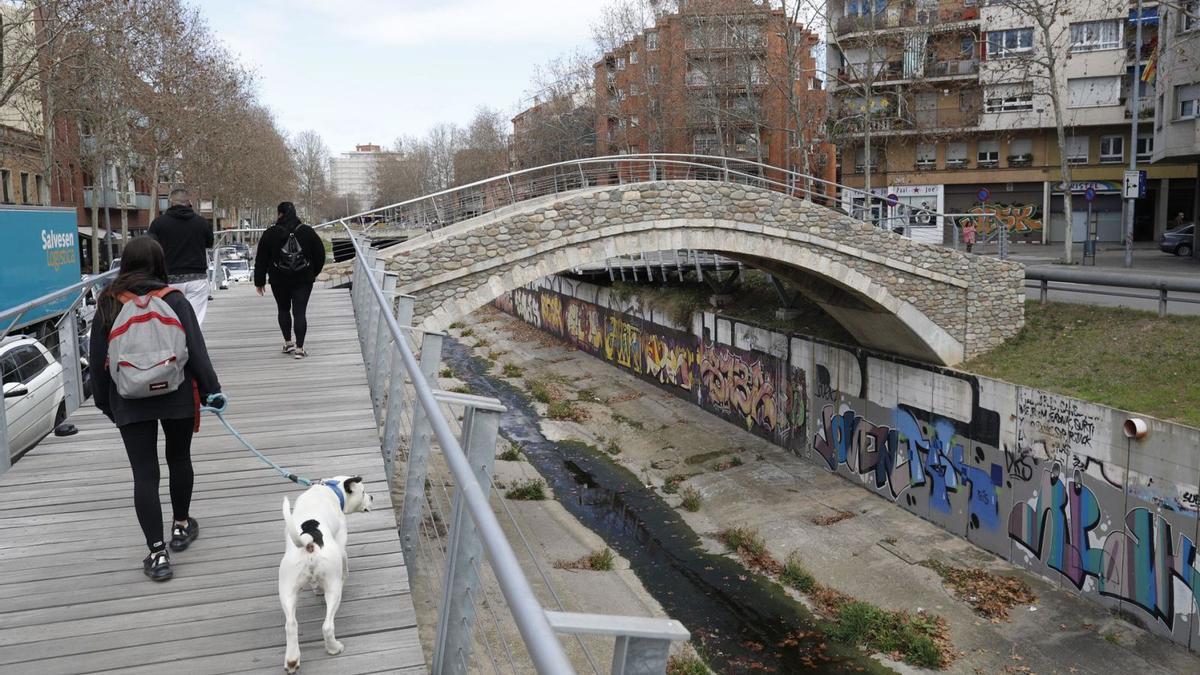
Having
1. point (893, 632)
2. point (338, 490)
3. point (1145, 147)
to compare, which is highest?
point (1145, 147)

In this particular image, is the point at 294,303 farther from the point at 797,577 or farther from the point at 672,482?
the point at 672,482

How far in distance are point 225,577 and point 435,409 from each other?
1.89 metres

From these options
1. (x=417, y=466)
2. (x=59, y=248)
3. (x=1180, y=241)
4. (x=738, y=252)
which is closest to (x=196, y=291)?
(x=417, y=466)

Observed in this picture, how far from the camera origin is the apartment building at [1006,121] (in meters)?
35.5

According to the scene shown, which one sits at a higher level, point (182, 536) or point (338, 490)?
point (338, 490)

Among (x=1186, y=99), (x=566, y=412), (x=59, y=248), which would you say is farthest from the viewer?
(x=1186, y=99)

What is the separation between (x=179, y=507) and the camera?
179 inches

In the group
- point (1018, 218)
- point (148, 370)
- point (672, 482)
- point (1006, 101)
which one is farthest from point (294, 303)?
point (1018, 218)

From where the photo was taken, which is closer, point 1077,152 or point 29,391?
point 29,391

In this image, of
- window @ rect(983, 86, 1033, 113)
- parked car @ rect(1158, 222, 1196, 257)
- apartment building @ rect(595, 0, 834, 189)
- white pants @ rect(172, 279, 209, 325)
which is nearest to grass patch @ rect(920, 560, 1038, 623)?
white pants @ rect(172, 279, 209, 325)

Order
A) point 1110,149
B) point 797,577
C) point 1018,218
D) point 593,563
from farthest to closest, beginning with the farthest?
point 1018,218 < point 1110,149 < point 593,563 < point 797,577

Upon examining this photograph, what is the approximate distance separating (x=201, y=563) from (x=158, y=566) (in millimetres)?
213

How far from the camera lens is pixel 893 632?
39.4 feet

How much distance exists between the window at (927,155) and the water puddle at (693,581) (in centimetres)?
2719
